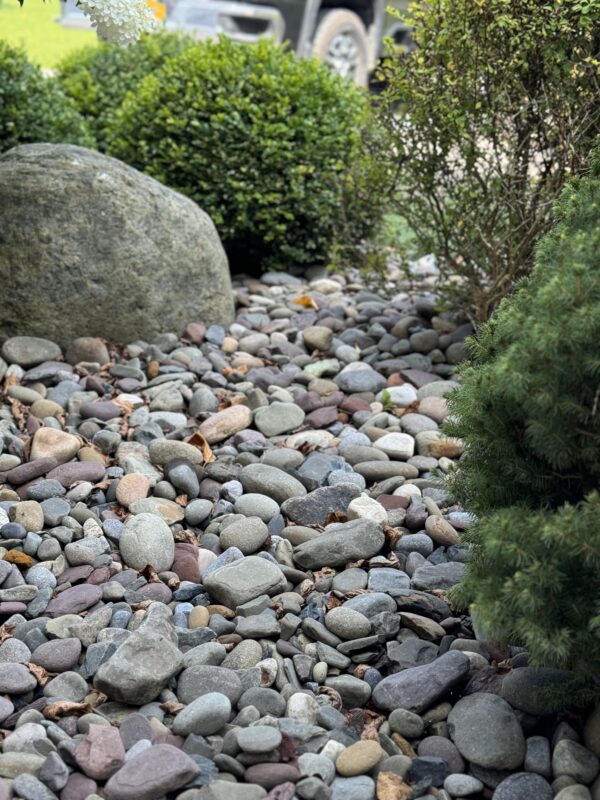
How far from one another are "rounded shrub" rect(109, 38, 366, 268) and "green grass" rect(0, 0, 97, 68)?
8.87 m

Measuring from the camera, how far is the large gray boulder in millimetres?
4555

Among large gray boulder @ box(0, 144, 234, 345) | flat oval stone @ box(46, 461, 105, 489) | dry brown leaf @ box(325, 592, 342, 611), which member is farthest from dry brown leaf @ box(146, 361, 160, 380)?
dry brown leaf @ box(325, 592, 342, 611)

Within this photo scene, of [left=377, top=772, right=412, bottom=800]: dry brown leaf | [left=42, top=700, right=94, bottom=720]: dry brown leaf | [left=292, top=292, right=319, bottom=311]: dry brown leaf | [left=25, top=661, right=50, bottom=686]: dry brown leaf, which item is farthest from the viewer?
[left=292, top=292, right=319, bottom=311]: dry brown leaf

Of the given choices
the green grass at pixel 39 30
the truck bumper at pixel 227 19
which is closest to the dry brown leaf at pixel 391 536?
the truck bumper at pixel 227 19

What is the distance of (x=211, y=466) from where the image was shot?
12.0 feet

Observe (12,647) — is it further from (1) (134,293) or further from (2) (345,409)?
(1) (134,293)

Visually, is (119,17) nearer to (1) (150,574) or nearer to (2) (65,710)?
(1) (150,574)

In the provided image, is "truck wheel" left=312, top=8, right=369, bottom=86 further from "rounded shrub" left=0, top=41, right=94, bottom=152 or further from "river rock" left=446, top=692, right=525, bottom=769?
"river rock" left=446, top=692, right=525, bottom=769

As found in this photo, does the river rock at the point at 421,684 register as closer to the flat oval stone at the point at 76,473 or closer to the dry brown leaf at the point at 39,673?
the dry brown leaf at the point at 39,673

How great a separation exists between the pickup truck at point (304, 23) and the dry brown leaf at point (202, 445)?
7.73 m

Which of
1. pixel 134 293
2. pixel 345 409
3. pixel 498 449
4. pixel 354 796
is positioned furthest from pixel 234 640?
pixel 134 293

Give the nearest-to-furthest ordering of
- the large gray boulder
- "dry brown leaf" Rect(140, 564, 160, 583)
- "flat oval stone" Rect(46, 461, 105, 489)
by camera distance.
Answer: "dry brown leaf" Rect(140, 564, 160, 583) → "flat oval stone" Rect(46, 461, 105, 489) → the large gray boulder

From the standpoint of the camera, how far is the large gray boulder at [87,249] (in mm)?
4555

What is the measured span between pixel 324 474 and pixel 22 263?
73.4 inches
